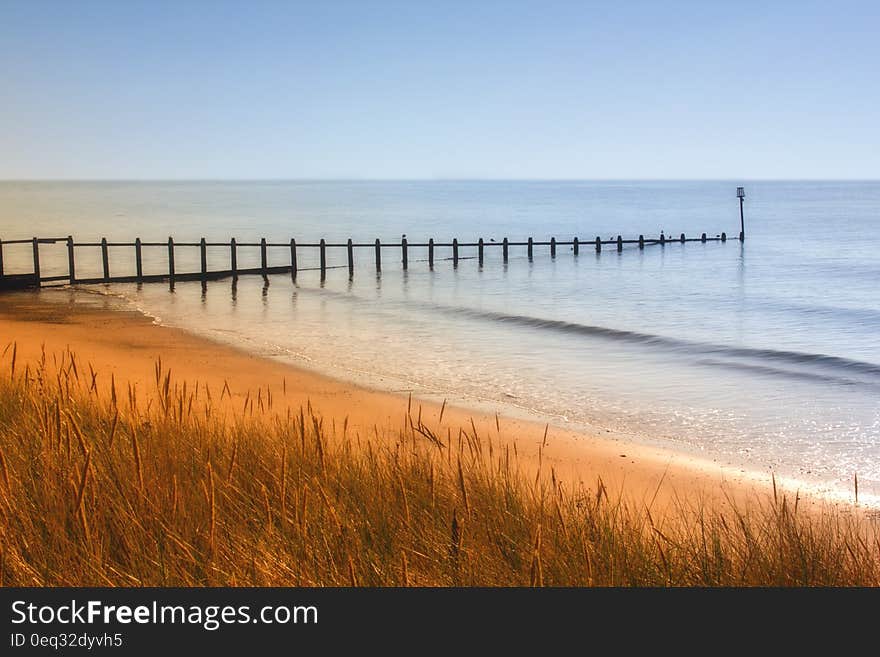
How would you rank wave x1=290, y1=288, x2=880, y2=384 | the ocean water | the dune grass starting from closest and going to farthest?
the dune grass < the ocean water < wave x1=290, y1=288, x2=880, y2=384

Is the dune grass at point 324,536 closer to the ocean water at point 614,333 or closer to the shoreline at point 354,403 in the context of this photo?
the shoreline at point 354,403

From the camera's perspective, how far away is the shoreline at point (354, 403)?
34.7ft

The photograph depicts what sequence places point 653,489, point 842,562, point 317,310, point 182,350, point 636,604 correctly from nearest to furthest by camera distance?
point 636,604 < point 842,562 < point 653,489 < point 182,350 < point 317,310

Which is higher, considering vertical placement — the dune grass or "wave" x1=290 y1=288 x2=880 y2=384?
the dune grass

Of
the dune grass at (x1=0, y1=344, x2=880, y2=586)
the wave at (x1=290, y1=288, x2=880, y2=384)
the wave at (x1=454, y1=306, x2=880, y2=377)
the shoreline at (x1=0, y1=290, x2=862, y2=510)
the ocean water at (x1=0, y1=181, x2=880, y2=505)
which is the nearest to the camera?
the dune grass at (x1=0, y1=344, x2=880, y2=586)

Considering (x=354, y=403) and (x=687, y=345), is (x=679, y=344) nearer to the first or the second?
(x=687, y=345)

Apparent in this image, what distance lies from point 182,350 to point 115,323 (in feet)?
18.5

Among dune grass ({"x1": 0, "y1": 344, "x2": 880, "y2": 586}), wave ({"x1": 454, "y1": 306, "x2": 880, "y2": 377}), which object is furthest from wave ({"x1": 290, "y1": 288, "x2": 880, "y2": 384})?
dune grass ({"x1": 0, "y1": 344, "x2": 880, "y2": 586})

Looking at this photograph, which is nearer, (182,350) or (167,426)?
(167,426)

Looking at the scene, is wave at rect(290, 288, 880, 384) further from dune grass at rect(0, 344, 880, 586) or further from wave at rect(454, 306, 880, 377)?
dune grass at rect(0, 344, 880, 586)

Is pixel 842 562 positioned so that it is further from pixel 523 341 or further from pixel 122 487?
pixel 523 341

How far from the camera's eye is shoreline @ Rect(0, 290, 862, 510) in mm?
10570

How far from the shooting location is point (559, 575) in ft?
14.7

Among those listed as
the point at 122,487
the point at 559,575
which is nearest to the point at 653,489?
the point at 559,575
